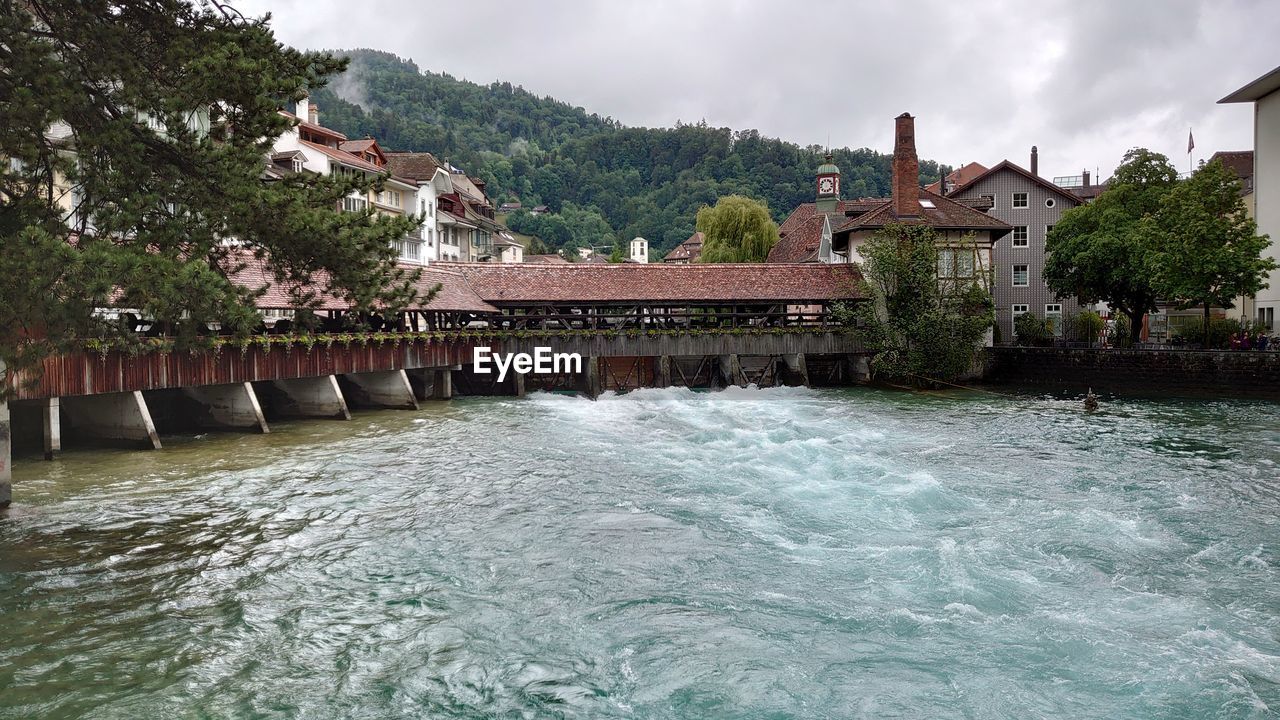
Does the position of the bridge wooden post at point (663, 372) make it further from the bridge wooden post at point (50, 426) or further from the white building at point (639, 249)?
the white building at point (639, 249)

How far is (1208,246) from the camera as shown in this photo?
81.6 ft

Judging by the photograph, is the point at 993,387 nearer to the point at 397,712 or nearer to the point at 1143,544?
the point at 1143,544

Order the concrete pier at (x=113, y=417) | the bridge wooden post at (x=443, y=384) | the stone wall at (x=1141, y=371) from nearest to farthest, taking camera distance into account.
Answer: the concrete pier at (x=113, y=417) < the stone wall at (x=1141, y=371) < the bridge wooden post at (x=443, y=384)

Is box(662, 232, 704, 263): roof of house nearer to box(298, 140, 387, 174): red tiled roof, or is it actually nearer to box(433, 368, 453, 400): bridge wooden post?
box(298, 140, 387, 174): red tiled roof

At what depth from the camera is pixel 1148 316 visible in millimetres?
36438

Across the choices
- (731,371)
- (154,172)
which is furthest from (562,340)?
(154,172)

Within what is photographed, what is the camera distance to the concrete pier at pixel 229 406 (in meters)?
16.4

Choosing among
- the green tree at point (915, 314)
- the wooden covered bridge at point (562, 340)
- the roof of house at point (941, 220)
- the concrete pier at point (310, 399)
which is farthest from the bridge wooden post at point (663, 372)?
the concrete pier at point (310, 399)

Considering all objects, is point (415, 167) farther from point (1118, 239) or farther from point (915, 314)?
point (1118, 239)

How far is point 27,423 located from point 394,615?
35.9 ft

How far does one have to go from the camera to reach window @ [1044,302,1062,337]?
108 ft

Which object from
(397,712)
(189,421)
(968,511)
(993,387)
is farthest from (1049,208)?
(397,712)

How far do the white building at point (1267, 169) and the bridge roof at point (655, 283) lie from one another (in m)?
11.7

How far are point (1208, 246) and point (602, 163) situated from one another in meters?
91.3
